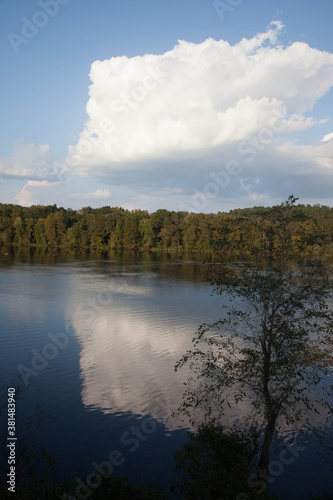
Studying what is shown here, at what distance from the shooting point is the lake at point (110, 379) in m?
9.16

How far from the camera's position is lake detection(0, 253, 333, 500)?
360 inches

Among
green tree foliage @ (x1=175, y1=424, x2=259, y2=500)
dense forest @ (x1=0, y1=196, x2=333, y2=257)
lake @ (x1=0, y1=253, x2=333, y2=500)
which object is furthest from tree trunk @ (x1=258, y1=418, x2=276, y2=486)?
dense forest @ (x1=0, y1=196, x2=333, y2=257)

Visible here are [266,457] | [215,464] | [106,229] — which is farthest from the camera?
[106,229]

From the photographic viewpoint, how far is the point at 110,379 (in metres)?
14.1

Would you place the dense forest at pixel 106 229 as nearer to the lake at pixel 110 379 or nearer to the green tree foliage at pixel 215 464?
the lake at pixel 110 379

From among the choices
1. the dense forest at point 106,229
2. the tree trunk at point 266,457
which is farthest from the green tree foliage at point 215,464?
the dense forest at point 106,229

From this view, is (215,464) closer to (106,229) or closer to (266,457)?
(266,457)

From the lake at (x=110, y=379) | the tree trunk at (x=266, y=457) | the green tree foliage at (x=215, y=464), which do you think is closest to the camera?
the green tree foliage at (x=215, y=464)

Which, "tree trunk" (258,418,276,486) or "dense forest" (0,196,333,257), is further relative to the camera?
"dense forest" (0,196,333,257)

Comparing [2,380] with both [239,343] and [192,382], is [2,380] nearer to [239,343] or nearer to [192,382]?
[192,382]

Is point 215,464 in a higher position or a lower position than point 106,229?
lower

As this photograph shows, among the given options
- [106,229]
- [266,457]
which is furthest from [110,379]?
[106,229]

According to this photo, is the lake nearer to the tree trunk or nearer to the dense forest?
the tree trunk

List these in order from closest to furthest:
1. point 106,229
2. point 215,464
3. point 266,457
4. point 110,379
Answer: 1. point 215,464
2. point 266,457
3. point 110,379
4. point 106,229
